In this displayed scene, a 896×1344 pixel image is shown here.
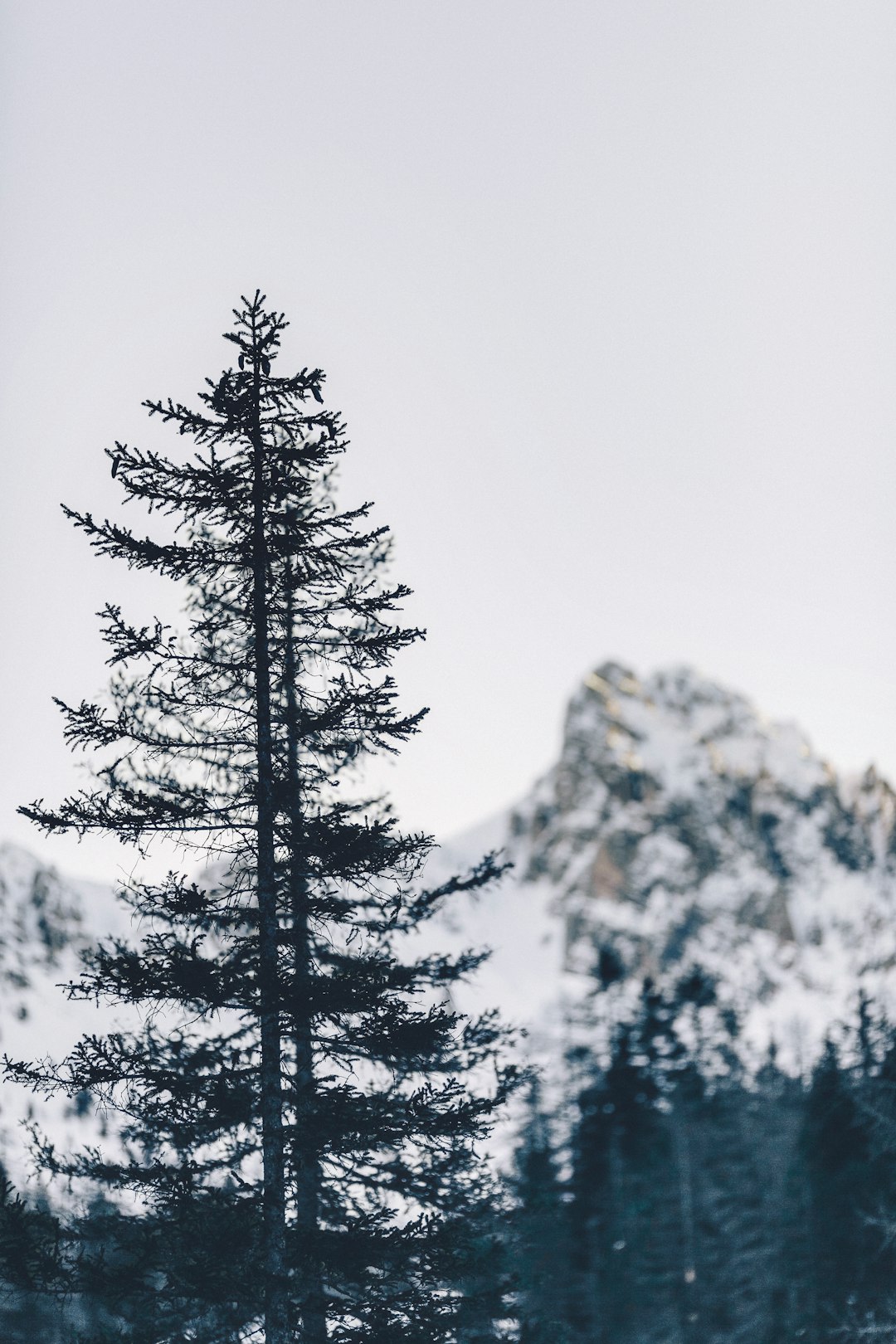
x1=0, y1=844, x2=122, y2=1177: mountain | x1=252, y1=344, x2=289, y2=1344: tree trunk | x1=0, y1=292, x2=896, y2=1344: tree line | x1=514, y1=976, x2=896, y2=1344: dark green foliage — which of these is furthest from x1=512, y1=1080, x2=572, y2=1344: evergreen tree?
x1=0, y1=844, x2=122, y2=1177: mountain

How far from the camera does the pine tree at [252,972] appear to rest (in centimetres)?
882

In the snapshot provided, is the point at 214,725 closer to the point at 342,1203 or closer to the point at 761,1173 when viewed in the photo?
the point at 342,1203

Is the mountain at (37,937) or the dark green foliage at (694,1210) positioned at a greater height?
the mountain at (37,937)

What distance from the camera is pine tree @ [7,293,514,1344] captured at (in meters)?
8.82

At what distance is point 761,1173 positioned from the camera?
3747 cm

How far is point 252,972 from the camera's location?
9.59 meters

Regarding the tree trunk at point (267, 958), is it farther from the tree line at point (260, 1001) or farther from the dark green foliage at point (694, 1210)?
the dark green foliage at point (694, 1210)

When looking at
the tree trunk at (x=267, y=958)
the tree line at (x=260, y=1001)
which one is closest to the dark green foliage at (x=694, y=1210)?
the tree line at (x=260, y=1001)

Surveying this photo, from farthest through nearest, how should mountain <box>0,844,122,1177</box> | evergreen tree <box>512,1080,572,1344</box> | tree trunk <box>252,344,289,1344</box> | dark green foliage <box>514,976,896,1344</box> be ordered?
mountain <box>0,844,122,1177</box> < dark green foliage <box>514,976,896,1344</box> < evergreen tree <box>512,1080,572,1344</box> < tree trunk <box>252,344,289,1344</box>

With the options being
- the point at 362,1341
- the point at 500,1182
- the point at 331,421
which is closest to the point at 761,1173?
the point at 500,1182

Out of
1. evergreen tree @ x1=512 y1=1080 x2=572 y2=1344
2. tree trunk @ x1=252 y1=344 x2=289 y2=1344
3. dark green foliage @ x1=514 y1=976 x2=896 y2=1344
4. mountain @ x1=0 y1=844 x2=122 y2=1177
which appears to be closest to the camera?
tree trunk @ x1=252 y1=344 x2=289 y2=1344

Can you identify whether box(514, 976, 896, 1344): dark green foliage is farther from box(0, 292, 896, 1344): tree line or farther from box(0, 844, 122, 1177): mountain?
box(0, 844, 122, 1177): mountain

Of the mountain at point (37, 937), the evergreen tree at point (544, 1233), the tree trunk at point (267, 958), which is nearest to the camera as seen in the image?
the tree trunk at point (267, 958)

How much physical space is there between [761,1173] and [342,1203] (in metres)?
31.0
